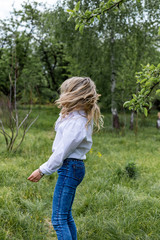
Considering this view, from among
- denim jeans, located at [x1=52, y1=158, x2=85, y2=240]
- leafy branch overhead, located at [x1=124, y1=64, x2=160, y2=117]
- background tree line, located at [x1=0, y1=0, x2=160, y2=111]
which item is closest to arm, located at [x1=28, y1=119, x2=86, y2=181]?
denim jeans, located at [x1=52, y1=158, x2=85, y2=240]

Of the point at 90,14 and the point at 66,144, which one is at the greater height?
the point at 90,14

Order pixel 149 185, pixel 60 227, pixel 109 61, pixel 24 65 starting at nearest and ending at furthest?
pixel 60 227 < pixel 149 185 < pixel 109 61 < pixel 24 65

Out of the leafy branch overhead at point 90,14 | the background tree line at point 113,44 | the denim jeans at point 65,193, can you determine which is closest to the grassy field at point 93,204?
the denim jeans at point 65,193

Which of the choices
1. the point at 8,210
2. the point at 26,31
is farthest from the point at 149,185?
the point at 26,31

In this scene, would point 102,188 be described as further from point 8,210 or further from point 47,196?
point 8,210

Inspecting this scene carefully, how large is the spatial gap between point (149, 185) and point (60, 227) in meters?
2.71

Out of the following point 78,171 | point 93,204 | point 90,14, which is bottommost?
point 93,204

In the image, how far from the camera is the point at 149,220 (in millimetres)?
2826

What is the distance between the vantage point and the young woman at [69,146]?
1821 millimetres

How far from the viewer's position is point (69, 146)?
1.81 m

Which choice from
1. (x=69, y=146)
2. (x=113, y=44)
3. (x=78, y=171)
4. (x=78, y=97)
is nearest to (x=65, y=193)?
(x=78, y=171)

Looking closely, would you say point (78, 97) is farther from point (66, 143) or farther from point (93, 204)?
point (93, 204)

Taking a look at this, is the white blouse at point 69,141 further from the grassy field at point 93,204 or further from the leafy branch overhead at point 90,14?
the grassy field at point 93,204

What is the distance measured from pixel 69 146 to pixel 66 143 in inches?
1.4
